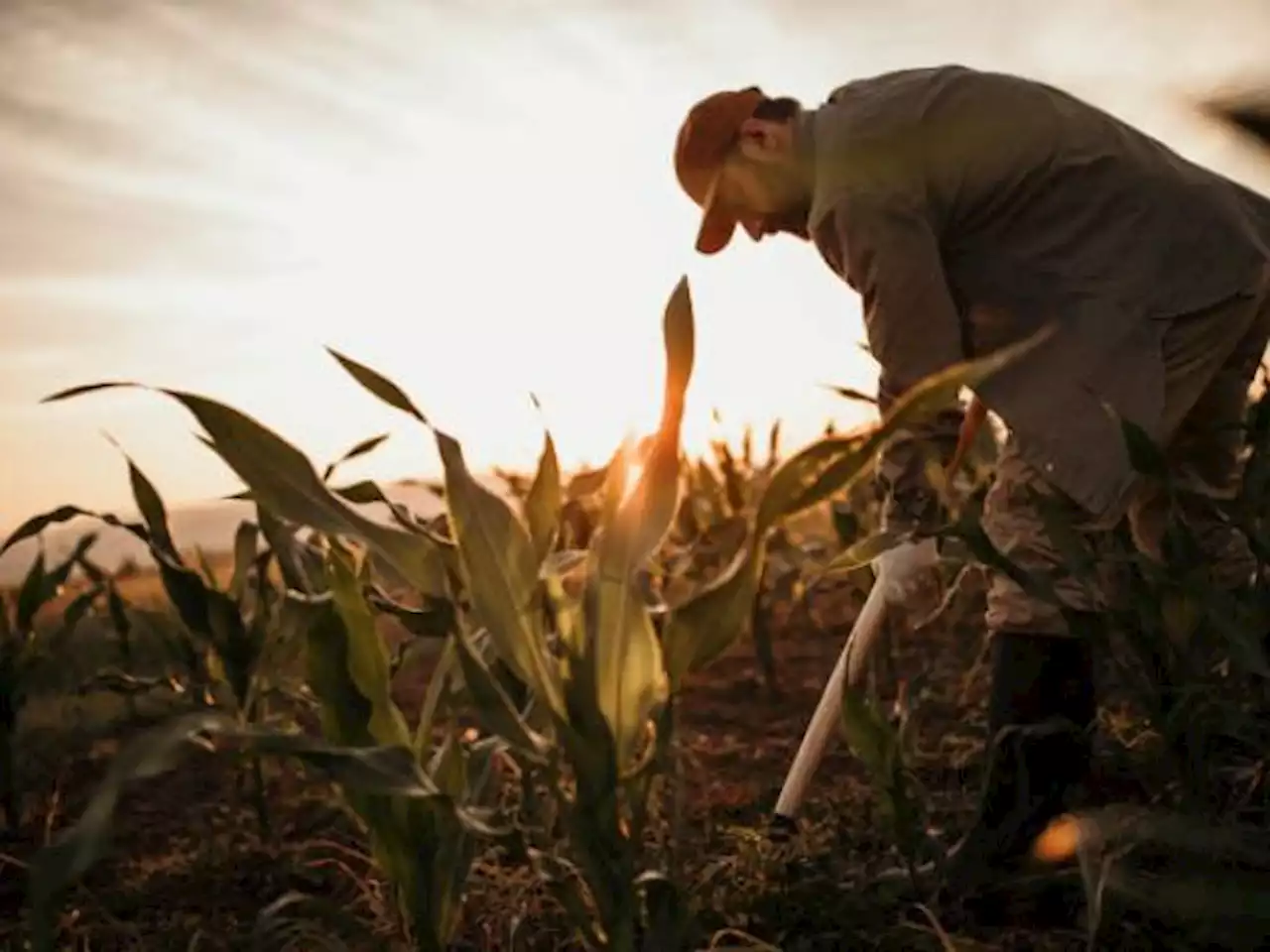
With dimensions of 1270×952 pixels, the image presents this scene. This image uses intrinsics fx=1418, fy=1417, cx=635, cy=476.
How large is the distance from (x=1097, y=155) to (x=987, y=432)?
1.68 m

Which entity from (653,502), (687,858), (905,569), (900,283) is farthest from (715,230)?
(653,502)

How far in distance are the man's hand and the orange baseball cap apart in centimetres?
62

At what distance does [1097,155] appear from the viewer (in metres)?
2.15

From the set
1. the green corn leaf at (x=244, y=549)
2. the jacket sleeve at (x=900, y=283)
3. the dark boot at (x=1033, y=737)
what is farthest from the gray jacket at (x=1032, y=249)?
the green corn leaf at (x=244, y=549)

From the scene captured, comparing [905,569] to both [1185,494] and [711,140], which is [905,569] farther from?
[711,140]

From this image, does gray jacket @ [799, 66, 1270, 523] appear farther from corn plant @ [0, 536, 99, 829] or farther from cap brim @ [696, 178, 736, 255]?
corn plant @ [0, 536, 99, 829]

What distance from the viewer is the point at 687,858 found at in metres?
2.16

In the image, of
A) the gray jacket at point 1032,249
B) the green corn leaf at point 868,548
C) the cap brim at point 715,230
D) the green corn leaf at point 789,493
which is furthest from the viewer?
the cap brim at point 715,230

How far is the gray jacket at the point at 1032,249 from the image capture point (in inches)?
78.8

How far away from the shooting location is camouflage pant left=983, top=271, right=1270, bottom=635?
2.06 meters

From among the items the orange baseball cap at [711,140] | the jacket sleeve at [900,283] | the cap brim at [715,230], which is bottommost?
the jacket sleeve at [900,283]

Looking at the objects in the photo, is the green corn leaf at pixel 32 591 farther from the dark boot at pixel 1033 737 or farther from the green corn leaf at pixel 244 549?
the dark boot at pixel 1033 737

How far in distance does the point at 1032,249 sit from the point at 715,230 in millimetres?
534

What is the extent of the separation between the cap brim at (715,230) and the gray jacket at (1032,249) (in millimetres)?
189
